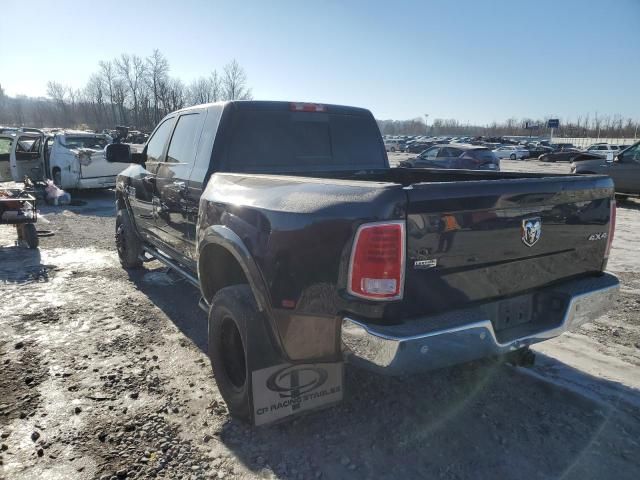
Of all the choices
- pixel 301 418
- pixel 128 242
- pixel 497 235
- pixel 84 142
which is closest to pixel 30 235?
pixel 128 242

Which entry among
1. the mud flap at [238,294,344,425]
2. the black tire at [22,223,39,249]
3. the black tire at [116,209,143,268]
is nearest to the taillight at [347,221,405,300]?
the mud flap at [238,294,344,425]

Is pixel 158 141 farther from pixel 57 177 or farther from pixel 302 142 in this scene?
pixel 57 177

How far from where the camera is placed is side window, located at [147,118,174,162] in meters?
4.93

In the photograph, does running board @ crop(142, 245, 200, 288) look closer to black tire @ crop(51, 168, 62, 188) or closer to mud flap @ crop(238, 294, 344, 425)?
mud flap @ crop(238, 294, 344, 425)

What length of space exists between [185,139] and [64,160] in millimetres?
10609

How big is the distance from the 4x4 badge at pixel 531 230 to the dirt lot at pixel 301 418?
1.21 meters

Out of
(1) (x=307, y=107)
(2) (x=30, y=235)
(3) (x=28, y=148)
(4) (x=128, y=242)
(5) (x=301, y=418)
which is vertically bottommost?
(5) (x=301, y=418)

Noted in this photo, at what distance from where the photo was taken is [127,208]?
6.09 meters

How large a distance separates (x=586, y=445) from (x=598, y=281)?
3.26 feet

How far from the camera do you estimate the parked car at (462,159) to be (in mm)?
17469

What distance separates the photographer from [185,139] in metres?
4.34

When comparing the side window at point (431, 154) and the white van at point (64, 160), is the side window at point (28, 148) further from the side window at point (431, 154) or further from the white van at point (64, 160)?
the side window at point (431, 154)

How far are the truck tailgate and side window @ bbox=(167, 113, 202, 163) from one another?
8.24ft

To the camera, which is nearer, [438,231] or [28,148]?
[438,231]
